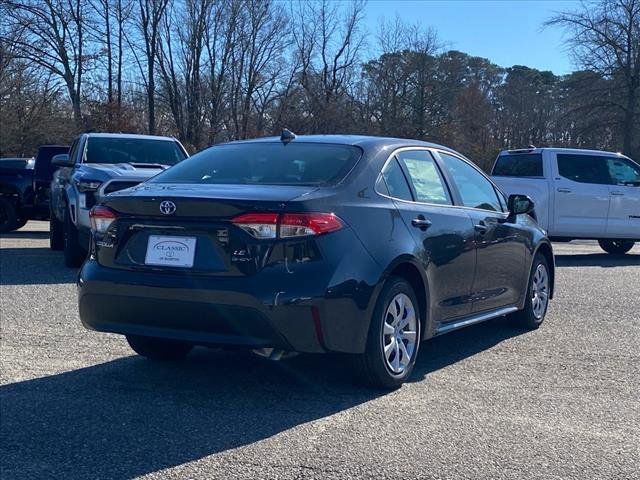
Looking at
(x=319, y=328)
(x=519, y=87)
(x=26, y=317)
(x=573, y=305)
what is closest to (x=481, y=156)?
(x=519, y=87)

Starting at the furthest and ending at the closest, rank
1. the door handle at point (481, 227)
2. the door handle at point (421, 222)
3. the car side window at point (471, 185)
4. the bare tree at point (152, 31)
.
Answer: the bare tree at point (152, 31) → the car side window at point (471, 185) → the door handle at point (481, 227) → the door handle at point (421, 222)

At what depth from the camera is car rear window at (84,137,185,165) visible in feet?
39.2

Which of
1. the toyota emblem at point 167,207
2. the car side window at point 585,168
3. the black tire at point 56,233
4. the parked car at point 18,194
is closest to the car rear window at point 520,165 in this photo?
the car side window at point 585,168

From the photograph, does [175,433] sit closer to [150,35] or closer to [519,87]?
[150,35]

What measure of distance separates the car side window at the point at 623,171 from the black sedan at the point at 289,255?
9.25 meters

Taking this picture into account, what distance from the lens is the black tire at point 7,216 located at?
17.3 m

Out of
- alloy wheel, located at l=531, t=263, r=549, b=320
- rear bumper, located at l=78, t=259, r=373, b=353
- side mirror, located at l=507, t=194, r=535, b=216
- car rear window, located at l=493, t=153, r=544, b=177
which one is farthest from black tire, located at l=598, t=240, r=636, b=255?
rear bumper, located at l=78, t=259, r=373, b=353

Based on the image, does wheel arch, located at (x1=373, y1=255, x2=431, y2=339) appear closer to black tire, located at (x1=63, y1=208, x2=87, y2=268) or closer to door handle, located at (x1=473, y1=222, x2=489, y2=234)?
door handle, located at (x1=473, y1=222, x2=489, y2=234)

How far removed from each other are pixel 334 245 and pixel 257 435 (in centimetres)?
114

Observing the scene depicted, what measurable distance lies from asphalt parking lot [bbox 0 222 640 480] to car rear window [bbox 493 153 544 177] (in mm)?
7039

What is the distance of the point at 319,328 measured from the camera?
4.75 meters

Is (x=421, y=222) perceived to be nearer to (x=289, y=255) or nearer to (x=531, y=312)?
(x=289, y=255)

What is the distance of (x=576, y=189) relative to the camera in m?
14.1

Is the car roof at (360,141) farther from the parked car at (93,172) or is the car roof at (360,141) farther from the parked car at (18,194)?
the parked car at (18,194)
